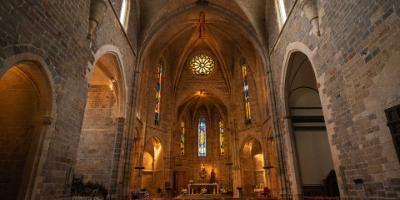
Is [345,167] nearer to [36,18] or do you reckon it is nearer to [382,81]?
[382,81]

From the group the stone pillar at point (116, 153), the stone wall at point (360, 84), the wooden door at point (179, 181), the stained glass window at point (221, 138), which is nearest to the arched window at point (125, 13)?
the stone pillar at point (116, 153)

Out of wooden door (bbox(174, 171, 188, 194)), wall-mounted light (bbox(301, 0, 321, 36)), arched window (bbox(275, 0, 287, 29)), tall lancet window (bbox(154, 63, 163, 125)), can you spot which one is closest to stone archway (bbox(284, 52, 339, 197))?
arched window (bbox(275, 0, 287, 29))

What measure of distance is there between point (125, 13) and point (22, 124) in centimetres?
770

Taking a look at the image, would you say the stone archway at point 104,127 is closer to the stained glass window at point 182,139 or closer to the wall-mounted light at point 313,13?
the wall-mounted light at point 313,13

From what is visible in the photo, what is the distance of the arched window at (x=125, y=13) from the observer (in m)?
11.1

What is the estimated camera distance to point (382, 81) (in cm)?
498

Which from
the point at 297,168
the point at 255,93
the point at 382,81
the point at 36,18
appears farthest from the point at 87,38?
the point at 255,93

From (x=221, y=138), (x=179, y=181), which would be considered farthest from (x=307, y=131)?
(x=179, y=181)

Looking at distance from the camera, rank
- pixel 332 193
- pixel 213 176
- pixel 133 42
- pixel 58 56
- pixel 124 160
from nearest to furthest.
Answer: pixel 58 56, pixel 332 193, pixel 124 160, pixel 133 42, pixel 213 176

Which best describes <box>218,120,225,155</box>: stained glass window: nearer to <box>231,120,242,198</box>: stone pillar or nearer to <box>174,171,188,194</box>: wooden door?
<box>174,171,188,194</box>: wooden door

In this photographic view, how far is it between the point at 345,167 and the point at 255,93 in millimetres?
12196

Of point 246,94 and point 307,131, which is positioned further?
point 246,94

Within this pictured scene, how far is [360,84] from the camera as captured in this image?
5.64m

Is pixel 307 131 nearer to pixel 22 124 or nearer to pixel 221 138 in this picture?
pixel 22 124
